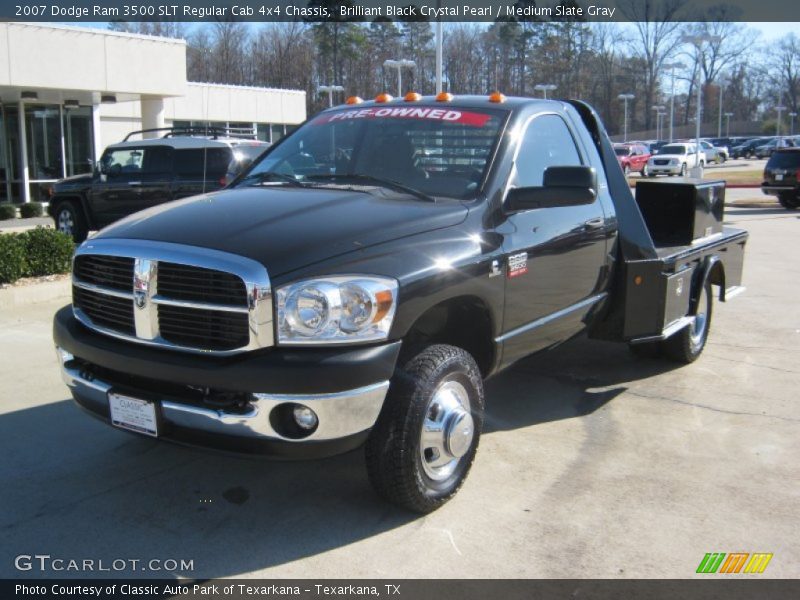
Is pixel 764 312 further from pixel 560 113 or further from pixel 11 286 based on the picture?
pixel 11 286

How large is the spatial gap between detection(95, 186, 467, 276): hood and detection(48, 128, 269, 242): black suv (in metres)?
8.80

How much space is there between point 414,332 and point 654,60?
3666 inches

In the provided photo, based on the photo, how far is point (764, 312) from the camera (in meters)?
8.60

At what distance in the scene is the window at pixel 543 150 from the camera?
14.9 feet

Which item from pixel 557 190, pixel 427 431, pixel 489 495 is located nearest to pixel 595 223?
pixel 557 190

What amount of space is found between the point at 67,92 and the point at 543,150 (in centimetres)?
2010

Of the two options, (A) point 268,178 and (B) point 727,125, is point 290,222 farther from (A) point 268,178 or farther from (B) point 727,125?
(B) point 727,125

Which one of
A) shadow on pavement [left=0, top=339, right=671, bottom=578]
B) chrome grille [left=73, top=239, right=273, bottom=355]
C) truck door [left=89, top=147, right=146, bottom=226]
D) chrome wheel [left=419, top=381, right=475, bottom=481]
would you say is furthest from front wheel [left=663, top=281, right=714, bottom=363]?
truck door [left=89, top=147, right=146, bottom=226]

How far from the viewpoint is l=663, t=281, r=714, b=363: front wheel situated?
6.36 m

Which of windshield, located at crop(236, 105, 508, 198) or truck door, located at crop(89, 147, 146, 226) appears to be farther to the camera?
truck door, located at crop(89, 147, 146, 226)

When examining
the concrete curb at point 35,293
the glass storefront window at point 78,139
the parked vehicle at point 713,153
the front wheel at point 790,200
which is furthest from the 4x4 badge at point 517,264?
the parked vehicle at point 713,153

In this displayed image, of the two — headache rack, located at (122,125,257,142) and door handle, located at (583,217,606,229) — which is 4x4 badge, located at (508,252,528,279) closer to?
door handle, located at (583,217,606,229)

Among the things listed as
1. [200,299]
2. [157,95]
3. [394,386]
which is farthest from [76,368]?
[157,95]

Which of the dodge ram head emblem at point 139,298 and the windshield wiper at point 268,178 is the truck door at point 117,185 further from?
the dodge ram head emblem at point 139,298
